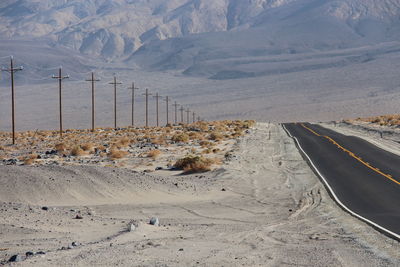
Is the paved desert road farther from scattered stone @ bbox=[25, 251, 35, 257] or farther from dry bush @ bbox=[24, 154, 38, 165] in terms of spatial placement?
dry bush @ bbox=[24, 154, 38, 165]

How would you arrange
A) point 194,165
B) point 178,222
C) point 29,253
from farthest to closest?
point 194,165
point 178,222
point 29,253

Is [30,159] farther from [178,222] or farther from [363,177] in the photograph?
[178,222]

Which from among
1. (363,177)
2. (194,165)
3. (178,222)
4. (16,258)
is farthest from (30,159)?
(16,258)

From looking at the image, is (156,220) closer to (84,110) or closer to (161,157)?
(161,157)

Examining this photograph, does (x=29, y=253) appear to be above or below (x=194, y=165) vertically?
below

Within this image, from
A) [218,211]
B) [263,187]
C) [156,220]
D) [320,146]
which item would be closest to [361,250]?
[156,220]

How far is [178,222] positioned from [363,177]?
11.5 m

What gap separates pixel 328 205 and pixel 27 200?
760cm

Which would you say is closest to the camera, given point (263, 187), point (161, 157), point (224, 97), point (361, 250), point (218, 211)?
point (361, 250)

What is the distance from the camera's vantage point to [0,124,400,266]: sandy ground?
1134cm

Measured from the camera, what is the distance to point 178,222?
15570 mm

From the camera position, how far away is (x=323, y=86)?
198625 millimetres

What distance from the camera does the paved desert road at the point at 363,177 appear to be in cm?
1695

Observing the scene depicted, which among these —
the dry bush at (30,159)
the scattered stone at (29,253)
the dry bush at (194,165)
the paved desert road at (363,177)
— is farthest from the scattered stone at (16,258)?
the dry bush at (30,159)
